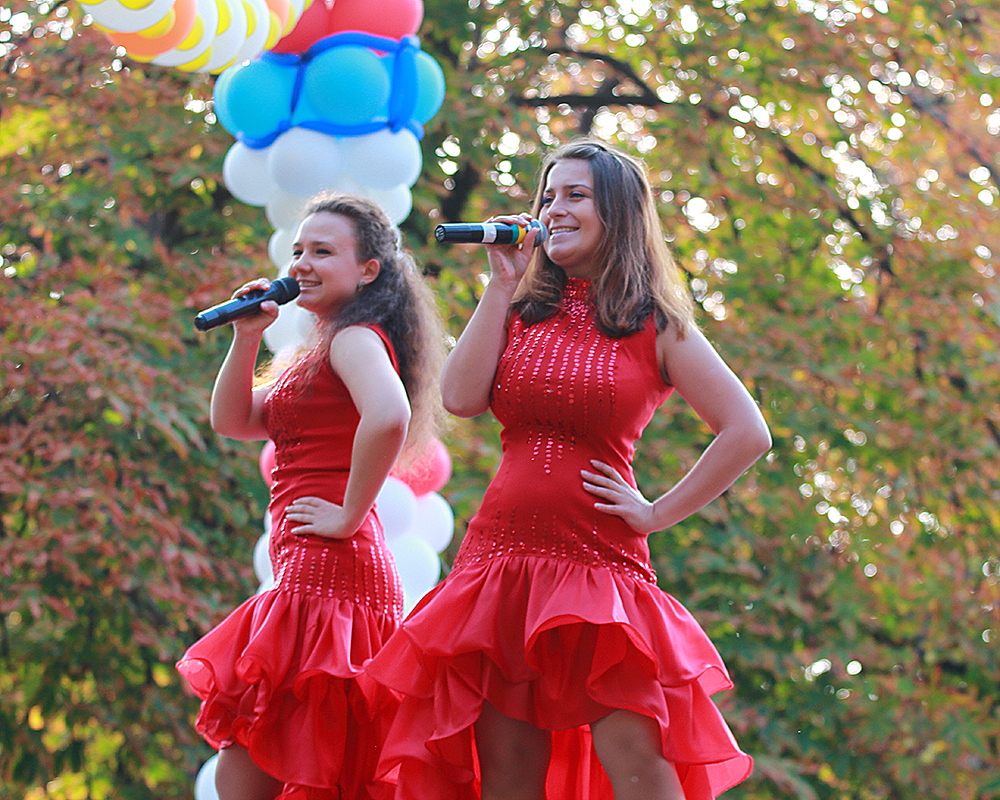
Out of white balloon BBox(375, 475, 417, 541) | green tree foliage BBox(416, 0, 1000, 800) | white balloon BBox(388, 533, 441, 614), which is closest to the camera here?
white balloon BBox(375, 475, 417, 541)

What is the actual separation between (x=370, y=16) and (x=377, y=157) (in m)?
0.39

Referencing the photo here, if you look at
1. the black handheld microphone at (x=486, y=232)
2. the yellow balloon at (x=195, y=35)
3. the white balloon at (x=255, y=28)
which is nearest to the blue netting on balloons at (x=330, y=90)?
the white balloon at (x=255, y=28)

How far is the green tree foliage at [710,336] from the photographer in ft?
13.4

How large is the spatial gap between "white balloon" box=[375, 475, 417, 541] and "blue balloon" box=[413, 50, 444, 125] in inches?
41.9

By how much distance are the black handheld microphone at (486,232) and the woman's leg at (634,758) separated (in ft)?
2.76

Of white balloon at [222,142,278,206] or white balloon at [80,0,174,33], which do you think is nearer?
white balloon at [80,0,174,33]

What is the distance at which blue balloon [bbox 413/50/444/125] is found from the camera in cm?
324

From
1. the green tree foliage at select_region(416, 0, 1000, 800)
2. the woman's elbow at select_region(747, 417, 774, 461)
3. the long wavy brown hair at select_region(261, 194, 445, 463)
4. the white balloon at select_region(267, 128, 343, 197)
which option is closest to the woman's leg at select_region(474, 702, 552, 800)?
the woman's elbow at select_region(747, 417, 774, 461)

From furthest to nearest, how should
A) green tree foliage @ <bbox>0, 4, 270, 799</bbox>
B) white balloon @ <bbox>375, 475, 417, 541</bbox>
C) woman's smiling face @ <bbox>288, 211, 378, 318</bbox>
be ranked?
1. green tree foliage @ <bbox>0, 4, 270, 799</bbox>
2. white balloon @ <bbox>375, 475, 417, 541</bbox>
3. woman's smiling face @ <bbox>288, 211, 378, 318</bbox>

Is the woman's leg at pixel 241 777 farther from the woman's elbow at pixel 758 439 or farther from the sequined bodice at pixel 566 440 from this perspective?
the woman's elbow at pixel 758 439

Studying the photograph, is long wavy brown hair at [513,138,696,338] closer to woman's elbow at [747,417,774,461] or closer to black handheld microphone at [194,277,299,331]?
woman's elbow at [747,417,774,461]

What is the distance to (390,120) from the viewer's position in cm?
321

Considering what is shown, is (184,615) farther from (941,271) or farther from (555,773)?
(941,271)

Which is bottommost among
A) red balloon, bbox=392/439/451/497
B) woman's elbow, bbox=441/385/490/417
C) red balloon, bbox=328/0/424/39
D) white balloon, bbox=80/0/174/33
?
red balloon, bbox=392/439/451/497
